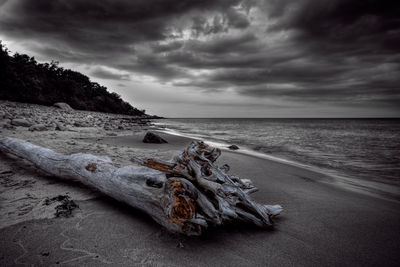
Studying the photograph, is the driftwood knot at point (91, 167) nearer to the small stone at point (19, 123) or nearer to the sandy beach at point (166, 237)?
the sandy beach at point (166, 237)

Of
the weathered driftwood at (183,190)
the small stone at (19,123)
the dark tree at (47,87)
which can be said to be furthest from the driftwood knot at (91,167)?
the dark tree at (47,87)

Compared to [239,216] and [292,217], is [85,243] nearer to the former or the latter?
[239,216]

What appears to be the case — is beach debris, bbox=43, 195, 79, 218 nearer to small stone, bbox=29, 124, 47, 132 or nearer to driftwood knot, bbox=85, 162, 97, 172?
driftwood knot, bbox=85, 162, 97, 172

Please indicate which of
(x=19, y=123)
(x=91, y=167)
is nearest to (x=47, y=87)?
(x=19, y=123)

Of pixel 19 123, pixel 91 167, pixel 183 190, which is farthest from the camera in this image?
pixel 19 123

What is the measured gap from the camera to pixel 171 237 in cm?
201

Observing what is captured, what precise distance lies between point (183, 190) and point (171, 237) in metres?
0.55

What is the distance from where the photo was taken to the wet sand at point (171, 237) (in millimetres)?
1723

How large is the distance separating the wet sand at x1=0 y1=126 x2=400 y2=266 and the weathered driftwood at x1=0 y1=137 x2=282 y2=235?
169 mm

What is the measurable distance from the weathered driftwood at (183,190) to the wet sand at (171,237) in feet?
0.55

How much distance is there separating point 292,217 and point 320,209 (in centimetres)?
65

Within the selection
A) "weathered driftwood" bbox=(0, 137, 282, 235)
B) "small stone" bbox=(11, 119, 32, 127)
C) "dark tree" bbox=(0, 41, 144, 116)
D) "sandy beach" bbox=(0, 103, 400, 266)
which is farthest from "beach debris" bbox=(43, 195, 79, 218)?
"dark tree" bbox=(0, 41, 144, 116)

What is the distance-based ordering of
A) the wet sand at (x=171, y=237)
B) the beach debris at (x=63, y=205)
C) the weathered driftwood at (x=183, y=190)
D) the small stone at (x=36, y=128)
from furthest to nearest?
the small stone at (x=36, y=128)
the beach debris at (x=63, y=205)
the weathered driftwood at (x=183, y=190)
the wet sand at (x=171, y=237)

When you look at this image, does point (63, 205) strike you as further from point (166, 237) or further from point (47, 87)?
point (47, 87)
